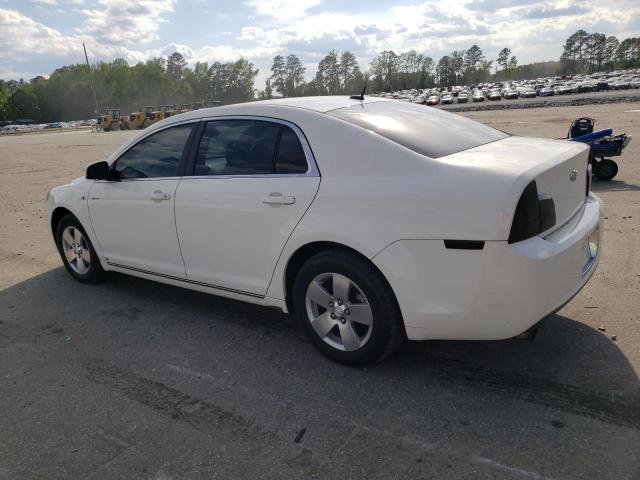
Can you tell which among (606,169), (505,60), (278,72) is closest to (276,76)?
(278,72)

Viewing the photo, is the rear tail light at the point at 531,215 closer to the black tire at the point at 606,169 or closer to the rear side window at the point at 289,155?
the rear side window at the point at 289,155

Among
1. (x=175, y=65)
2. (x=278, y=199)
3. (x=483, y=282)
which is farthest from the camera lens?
(x=175, y=65)

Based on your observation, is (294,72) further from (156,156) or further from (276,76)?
(156,156)

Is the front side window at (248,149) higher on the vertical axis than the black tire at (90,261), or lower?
higher

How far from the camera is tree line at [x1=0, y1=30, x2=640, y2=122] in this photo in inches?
5438

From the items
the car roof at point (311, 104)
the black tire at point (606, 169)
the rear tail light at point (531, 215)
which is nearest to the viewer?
the rear tail light at point (531, 215)

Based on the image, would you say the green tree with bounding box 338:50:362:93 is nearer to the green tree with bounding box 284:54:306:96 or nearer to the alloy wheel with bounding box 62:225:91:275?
the green tree with bounding box 284:54:306:96

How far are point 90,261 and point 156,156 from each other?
1.51 meters

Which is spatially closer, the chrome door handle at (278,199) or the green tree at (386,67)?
the chrome door handle at (278,199)

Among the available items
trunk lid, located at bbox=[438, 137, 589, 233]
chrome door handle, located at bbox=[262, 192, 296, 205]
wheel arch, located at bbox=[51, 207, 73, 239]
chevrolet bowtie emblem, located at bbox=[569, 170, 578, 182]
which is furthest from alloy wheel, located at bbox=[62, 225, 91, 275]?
chevrolet bowtie emblem, located at bbox=[569, 170, 578, 182]

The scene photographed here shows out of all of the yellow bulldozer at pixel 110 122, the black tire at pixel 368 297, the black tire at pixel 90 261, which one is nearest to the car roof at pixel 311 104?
the black tire at pixel 368 297

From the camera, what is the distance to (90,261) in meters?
5.21

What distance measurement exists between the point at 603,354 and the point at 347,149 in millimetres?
2098

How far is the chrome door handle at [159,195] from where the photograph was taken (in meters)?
4.14
